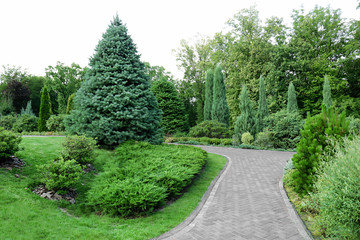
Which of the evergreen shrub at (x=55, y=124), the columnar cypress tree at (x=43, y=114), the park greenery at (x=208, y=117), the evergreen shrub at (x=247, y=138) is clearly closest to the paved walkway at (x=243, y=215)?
the park greenery at (x=208, y=117)

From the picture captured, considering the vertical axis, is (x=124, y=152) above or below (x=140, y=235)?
above

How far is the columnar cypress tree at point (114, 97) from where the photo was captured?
9875 mm

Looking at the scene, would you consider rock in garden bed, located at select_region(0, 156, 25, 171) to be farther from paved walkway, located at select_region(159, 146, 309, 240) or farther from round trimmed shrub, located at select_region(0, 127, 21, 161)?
paved walkway, located at select_region(159, 146, 309, 240)

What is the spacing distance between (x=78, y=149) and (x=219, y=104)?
18918 mm

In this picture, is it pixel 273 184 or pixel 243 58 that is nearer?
pixel 273 184

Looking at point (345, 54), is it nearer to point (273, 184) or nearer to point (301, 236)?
point (273, 184)

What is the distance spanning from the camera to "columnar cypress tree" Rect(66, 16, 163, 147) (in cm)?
988

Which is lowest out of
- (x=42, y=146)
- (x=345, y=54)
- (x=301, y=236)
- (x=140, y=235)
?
(x=140, y=235)

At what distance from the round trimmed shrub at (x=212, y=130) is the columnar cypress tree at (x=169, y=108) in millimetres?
3502

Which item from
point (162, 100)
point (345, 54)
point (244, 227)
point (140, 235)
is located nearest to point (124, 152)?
point (140, 235)

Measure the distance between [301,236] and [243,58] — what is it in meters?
27.6

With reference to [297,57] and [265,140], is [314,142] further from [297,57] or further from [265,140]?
[297,57]

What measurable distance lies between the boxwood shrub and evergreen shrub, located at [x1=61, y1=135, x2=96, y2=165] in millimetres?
879

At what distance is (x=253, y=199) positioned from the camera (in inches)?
248
